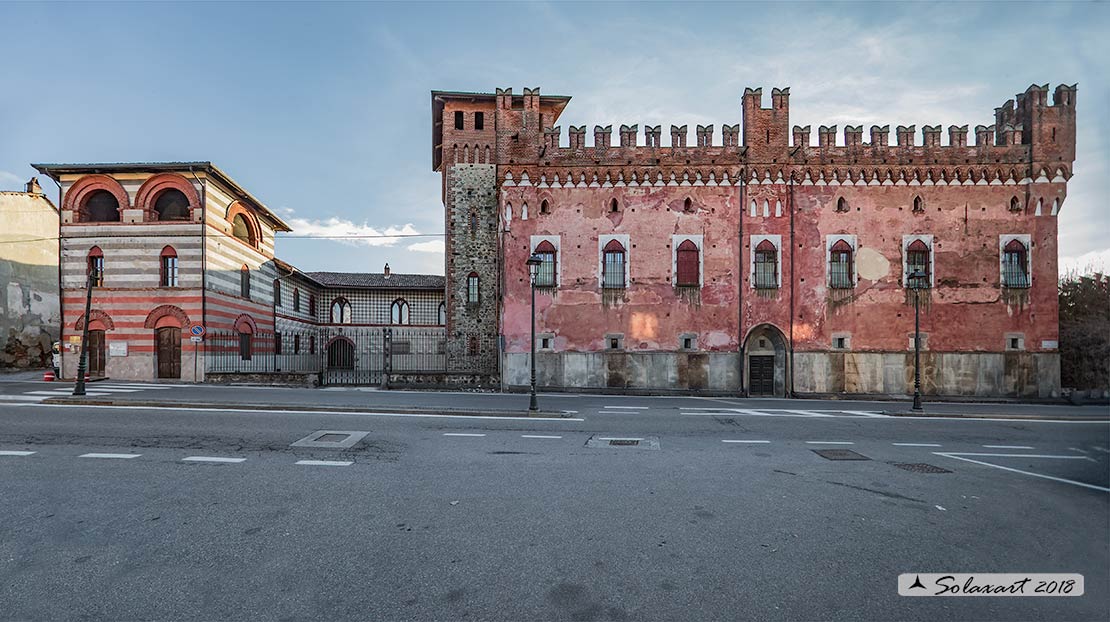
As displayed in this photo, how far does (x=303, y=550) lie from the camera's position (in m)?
4.62

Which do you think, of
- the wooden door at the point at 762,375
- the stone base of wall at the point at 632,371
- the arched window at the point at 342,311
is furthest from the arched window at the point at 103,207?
the wooden door at the point at 762,375

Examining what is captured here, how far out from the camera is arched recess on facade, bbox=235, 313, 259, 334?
26031 millimetres

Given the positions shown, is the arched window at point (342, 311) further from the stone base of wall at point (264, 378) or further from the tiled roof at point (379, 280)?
the stone base of wall at point (264, 378)

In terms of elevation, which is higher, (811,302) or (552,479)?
(811,302)

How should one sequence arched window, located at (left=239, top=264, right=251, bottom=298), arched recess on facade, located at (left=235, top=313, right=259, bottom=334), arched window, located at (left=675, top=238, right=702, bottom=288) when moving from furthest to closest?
arched window, located at (left=239, top=264, right=251, bottom=298) < arched recess on facade, located at (left=235, top=313, right=259, bottom=334) < arched window, located at (left=675, top=238, right=702, bottom=288)

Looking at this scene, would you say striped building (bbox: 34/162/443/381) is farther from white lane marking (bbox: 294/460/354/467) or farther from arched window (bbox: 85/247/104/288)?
white lane marking (bbox: 294/460/354/467)

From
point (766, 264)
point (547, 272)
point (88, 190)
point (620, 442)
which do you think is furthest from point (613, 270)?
point (88, 190)

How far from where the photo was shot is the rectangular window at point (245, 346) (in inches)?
1029

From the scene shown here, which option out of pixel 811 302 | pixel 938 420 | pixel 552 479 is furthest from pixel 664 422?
pixel 811 302

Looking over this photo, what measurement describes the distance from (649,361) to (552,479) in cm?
1620

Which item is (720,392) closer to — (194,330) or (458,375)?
(458,375)

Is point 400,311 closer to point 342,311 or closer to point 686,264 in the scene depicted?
point 342,311

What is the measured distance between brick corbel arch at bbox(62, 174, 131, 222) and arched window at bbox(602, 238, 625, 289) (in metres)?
23.5

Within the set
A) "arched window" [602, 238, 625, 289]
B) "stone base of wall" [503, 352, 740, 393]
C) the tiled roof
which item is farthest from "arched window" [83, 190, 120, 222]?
"arched window" [602, 238, 625, 289]
